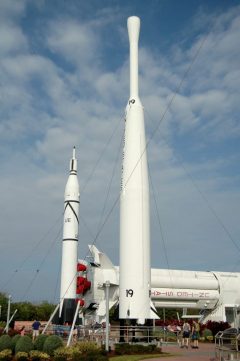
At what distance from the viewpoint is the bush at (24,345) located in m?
15.9

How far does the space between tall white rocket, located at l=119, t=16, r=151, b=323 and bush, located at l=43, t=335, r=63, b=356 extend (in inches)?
208

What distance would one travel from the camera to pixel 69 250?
104ft

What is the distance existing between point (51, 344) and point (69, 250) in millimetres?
15423

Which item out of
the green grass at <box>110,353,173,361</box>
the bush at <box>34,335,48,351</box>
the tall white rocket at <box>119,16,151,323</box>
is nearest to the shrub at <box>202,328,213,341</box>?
the tall white rocket at <box>119,16,151,323</box>

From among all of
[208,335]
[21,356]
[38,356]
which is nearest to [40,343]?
[38,356]

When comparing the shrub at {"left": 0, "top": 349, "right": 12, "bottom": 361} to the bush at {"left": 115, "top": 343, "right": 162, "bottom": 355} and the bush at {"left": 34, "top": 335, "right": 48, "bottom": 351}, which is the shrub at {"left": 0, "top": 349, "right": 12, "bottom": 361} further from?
the bush at {"left": 115, "top": 343, "right": 162, "bottom": 355}

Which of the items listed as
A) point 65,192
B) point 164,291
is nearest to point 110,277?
point 164,291

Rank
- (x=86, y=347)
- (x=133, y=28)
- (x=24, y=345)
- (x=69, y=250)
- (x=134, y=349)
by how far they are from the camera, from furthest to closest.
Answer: (x=69, y=250) < (x=133, y=28) < (x=134, y=349) < (x=86, y=347) < (x=24, y=345)

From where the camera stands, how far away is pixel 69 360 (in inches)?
582

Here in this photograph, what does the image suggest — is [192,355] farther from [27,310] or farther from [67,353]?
[27,310]

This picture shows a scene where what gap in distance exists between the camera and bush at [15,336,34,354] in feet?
52.1

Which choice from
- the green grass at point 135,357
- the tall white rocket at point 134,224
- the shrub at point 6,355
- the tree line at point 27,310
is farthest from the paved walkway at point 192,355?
the tree line at point 27,310

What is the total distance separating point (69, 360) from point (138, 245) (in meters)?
8.00

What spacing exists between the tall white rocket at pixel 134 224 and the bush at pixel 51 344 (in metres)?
5.27
